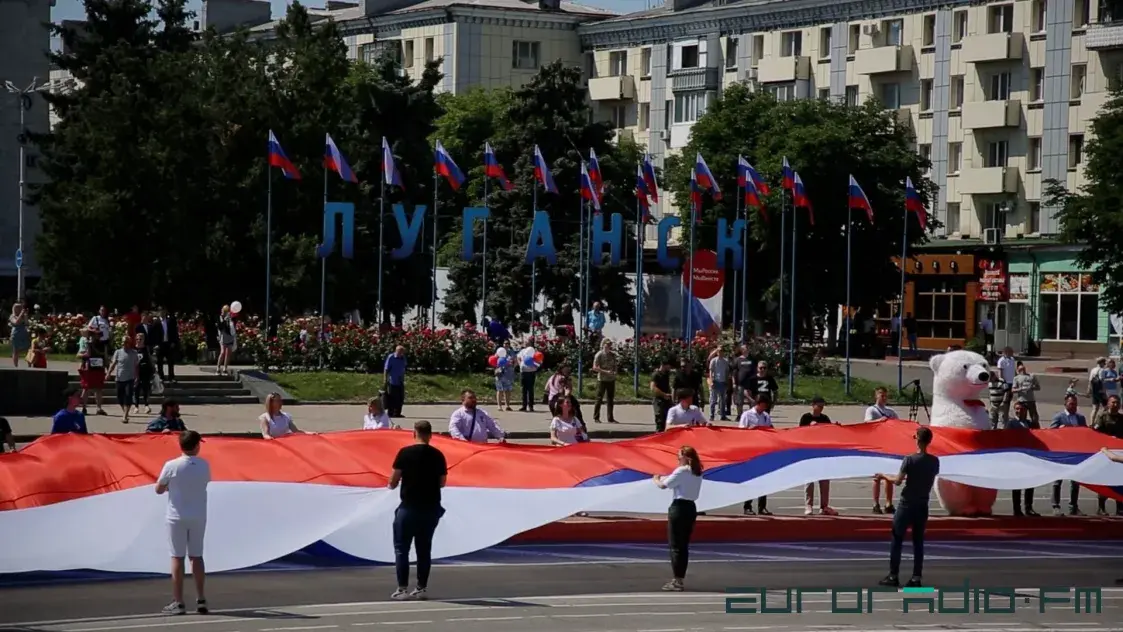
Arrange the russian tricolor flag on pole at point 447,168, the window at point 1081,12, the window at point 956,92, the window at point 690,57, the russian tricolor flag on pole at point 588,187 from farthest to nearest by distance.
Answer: the window at point 690,57 < the window at point 956,92 < the window at point 1081,12 < the russian tricolor flag on pole at point 447,168 < the russian tricolor flag on pole at point 588,187

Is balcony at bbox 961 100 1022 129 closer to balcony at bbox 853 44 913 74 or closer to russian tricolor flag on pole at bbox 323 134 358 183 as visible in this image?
balcony at bbox 853 44 913 74

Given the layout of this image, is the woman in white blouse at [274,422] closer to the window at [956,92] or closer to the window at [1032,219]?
the window at [1032,219]

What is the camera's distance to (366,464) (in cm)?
2016

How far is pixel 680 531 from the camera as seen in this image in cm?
1717

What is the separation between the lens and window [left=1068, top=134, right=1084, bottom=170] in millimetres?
76438

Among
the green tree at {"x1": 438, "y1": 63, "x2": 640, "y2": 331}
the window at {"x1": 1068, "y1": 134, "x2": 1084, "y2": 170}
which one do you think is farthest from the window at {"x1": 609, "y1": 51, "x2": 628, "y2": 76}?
the window at {"x1": 1068, "y1": 134, "x2": 1084, "y2": 170}

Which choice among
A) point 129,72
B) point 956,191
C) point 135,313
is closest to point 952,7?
point 956,191

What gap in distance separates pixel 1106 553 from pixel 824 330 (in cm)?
5853

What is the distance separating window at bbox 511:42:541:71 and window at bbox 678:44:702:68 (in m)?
10.0

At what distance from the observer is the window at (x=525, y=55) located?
10006cm

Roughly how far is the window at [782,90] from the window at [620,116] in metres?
11.1

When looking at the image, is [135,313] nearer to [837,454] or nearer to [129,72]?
[129,72]

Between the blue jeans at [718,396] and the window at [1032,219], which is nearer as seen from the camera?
the blue jeans at [718,396]

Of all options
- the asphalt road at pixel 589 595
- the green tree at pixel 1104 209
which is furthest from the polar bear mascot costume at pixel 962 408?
the green tree at pixel 1104 209
